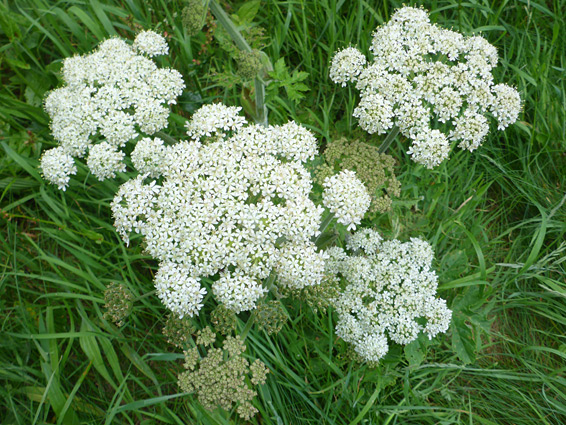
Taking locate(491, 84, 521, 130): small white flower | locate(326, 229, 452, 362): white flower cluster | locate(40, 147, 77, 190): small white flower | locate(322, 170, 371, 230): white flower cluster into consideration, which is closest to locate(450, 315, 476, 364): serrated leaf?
locate(326, 229, 452, 362): white flower cluster

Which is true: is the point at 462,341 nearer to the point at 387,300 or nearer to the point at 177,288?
the point at 387,300

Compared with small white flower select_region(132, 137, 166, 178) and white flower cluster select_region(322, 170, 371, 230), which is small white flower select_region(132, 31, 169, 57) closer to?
small white flower select_region(132, 137, 166, 178)

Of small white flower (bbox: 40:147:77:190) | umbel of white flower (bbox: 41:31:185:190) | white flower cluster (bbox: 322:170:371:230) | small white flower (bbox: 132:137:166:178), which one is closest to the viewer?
white flower cluster (bbox: 322:170:371:230)

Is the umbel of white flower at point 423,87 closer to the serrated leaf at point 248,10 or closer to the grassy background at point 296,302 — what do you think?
the grassy background at point 296,302

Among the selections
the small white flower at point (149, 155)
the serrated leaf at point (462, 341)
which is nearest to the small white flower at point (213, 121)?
the small white flower at point (149, 155)

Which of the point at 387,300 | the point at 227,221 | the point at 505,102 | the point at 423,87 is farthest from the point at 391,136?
the point at 227,221

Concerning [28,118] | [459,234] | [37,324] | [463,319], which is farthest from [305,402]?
[28,118]
